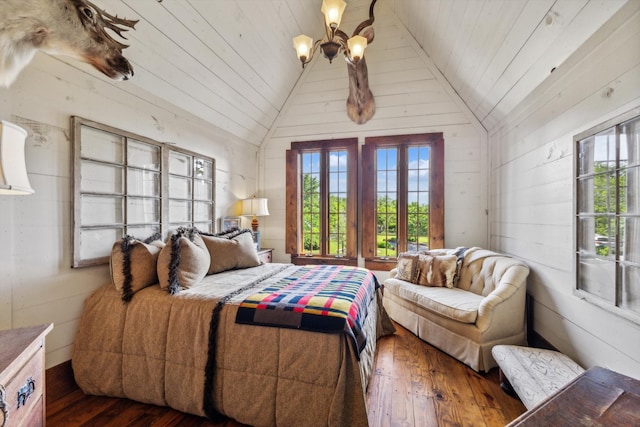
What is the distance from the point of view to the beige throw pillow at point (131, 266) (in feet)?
6.00

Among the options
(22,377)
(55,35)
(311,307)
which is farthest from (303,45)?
(22,377)

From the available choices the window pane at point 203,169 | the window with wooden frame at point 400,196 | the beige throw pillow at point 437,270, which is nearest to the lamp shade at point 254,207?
the window pane at point 203,169

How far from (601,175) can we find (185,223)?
3355 mm

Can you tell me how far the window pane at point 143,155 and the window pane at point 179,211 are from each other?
40 cm

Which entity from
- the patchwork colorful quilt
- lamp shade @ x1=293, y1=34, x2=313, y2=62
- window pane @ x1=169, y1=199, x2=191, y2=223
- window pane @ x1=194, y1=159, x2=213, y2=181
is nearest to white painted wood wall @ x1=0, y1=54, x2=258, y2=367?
window pane @ x1=169, y1=199, x2=191, y2=223

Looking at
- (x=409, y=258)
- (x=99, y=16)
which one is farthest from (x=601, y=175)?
(x=99, y=16)

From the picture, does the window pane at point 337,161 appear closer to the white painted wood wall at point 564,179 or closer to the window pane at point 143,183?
the white painted wood wall at point 564,179

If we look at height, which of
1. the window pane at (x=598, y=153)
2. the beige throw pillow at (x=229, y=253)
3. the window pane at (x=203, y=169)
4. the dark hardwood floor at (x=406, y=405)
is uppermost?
the window pane at (x=203, y=169)

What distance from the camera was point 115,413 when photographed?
1.66m

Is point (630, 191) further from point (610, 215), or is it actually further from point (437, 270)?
point (437, 270)

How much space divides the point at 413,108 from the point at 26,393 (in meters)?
4.04

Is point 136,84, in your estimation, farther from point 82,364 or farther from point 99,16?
point 82,364

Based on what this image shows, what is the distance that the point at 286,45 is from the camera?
3188 mm

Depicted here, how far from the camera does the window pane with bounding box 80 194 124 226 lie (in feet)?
6.36
